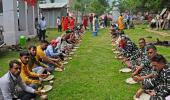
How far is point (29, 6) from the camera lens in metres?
27.0

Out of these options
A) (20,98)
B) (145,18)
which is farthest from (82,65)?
(145,18)

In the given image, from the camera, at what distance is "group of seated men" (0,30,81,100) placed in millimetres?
7316

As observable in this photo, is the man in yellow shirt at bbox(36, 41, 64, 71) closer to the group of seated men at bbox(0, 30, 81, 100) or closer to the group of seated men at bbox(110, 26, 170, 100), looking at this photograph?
the group of seated men at bbox(0, 30, 81, 100)

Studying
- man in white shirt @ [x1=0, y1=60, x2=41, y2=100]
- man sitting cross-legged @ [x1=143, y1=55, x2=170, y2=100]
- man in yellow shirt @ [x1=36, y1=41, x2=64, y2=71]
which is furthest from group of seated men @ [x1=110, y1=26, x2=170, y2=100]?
man in white shirt @ [x1=0, y1=60, x2=41, y2=100]

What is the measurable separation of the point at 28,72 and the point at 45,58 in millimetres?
2777

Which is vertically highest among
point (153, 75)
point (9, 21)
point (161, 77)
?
point (9, 21)

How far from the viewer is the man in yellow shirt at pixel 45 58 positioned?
12170 millimetres

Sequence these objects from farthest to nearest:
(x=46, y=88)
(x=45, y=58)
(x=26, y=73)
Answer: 1. (x=45, y=58)
2. (x=46, y=88)
3. (x=26, y=73)

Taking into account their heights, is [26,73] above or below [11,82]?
below

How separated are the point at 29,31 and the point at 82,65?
13280 millimetres

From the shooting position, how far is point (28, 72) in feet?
31.7

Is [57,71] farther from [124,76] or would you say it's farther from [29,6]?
[29,6]

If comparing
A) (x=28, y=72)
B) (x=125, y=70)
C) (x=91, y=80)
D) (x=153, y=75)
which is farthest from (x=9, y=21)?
(x=153, y=75)

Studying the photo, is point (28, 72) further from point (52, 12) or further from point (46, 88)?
point (52, 12)
